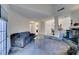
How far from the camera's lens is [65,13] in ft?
6.03

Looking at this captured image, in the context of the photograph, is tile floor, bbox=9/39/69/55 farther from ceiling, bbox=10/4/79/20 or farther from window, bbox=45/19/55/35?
ceiling, bbox=10/4/79/20

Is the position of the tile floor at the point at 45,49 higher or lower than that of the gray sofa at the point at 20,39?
lower

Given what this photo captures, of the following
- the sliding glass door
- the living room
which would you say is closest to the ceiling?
the living room

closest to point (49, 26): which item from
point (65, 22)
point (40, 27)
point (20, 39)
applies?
point (40, 27)

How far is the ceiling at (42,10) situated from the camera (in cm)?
177

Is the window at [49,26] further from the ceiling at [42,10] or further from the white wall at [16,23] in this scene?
the white wall at [16,23]

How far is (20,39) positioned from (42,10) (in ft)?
1.83

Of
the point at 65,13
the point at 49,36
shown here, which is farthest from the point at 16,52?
the point at 65,13

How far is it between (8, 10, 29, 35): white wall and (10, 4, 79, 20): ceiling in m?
0.06

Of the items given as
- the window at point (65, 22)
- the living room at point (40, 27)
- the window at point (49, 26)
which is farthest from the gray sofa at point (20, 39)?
the window at point (65, 22)

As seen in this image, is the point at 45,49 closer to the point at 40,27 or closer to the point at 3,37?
the point at 40,27

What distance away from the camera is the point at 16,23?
178cm

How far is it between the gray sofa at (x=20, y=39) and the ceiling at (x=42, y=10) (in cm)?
29

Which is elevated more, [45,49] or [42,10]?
[42,10]
